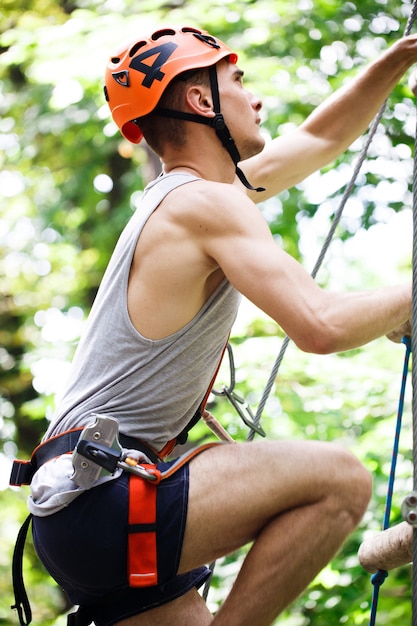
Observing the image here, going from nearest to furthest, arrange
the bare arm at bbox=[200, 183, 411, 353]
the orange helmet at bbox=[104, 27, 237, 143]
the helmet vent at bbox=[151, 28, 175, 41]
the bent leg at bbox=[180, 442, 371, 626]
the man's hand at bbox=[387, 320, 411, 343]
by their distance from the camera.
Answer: the bent leg at bbox=[180, 442, 371, 626], the bare arm at bbox=[200, 183, 411, 353], the man's hand at bbox=[387, 320, 411, 343], the orange helmet at bbox=[104, 27, 237, 143], the helmet vent at bbox=[151, 28, 175, 41]

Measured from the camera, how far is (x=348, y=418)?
18.1 ft

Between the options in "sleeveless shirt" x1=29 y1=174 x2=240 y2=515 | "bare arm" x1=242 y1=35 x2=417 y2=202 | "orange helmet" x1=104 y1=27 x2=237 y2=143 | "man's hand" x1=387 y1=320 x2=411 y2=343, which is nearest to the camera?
"sleeveless shirt" x1=29 y1=174 x2=240 y2=515

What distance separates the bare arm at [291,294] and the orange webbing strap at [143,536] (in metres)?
0.46

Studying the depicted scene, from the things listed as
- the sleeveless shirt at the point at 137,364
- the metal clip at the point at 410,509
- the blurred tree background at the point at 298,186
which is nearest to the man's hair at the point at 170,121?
the sleeveless shirt at the point at 137,364

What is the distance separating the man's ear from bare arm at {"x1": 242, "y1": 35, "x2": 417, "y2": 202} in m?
0.55

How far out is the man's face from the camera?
2.49m

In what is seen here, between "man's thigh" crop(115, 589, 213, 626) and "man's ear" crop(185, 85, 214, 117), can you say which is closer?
"man's thigh" crop(115, 589, 213, 626)

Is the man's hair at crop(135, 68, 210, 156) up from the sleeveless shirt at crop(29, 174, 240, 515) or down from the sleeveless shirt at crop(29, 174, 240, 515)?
up

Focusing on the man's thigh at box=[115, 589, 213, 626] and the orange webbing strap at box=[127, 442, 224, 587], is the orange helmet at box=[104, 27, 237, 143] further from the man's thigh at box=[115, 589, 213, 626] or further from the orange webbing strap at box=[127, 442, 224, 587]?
the man's thigh at box=[115, 589, 213, 626]

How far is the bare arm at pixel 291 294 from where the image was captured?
6.38 feet

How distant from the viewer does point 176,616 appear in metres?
2.21

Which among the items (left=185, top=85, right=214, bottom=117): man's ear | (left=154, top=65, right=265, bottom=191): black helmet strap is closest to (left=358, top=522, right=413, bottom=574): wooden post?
(left=154, top=65, right=265, bottom=191): black helmet strap

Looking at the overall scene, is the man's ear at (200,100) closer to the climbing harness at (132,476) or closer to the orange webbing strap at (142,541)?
the climbing harness at (132,476)

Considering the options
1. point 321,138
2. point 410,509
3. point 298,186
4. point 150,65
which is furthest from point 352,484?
point 298,186
